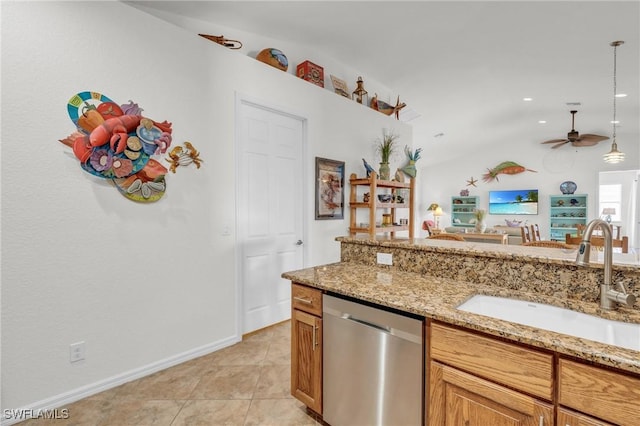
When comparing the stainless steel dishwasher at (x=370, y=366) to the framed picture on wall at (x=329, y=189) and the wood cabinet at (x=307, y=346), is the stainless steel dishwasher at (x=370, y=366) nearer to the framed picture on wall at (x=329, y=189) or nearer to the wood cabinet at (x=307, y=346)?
the wood cabinet at (x=307, y=346)

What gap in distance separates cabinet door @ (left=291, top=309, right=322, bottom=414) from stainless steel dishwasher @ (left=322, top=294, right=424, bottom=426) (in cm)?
4

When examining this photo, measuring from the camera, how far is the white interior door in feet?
9.53

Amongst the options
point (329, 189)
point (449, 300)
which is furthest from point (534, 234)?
point (449, 300)

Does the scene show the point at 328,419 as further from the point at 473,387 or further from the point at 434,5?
the point at 434,5

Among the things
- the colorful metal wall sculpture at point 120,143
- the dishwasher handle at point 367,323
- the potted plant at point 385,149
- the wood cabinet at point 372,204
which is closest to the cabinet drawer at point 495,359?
the dishwasher handle at point 367,323

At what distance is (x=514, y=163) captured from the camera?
8195 millimetres

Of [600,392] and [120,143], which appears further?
[120,143]

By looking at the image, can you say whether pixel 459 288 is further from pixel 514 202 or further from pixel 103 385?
pixel 514 202

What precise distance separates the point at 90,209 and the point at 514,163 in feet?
30.4

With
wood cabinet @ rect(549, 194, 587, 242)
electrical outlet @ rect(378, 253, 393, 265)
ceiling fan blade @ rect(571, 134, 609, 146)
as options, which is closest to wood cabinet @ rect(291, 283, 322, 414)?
electrical outlet @ rect(378, 253, 393, 265)

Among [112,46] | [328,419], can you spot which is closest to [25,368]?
[328,419]

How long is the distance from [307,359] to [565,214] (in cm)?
862

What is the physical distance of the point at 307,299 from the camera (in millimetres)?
1712

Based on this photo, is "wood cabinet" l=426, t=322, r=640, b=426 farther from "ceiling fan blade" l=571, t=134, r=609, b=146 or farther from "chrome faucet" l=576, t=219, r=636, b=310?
"ceiling fan blade" l=571, t=134, r=609, b=146
